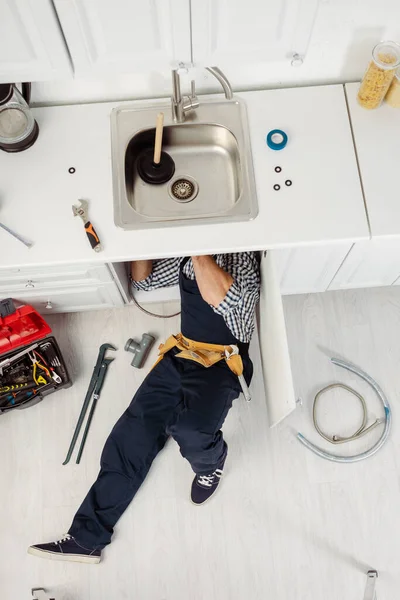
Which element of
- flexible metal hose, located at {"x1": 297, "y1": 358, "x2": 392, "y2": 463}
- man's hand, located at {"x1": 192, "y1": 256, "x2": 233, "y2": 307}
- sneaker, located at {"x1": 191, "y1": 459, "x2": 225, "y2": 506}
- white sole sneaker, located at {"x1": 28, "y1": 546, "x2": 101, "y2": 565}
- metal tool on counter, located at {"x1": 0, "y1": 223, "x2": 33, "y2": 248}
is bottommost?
white sole sneaker, located at {"x1": 28, "y1": 546, "x2": 101, "y2": 565}

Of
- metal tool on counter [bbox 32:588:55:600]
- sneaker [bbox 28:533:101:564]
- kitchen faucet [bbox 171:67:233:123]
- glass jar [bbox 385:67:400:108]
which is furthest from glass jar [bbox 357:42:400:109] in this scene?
metal tool on counter [bbox 32:588:55:600]

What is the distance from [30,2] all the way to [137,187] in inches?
26.6

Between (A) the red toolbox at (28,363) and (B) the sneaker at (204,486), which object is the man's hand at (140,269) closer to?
(A) the red toolbox at (28,363)

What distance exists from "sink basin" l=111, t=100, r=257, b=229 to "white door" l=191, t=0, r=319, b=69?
302 millimetres

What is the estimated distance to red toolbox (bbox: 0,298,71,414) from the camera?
199 centimetres

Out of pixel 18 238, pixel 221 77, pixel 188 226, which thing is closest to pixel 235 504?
pixel 188 226

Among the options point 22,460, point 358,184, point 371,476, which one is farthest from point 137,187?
point 371,476

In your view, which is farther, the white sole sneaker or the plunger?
the white sole sneaker

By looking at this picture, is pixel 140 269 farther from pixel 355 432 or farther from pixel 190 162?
pixel 355 432

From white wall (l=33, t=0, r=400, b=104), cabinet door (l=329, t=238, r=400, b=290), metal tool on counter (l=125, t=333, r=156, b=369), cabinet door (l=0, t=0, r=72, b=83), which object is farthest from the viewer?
metal tool on counter (l=125, t=333, r=156, b=369)

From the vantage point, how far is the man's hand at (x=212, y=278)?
5.85 feet

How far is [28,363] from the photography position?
6.80 ft

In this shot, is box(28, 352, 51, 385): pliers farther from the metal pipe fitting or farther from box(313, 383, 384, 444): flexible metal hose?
the metal pipe fitting

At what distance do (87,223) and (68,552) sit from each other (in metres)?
1.17
